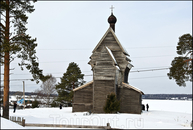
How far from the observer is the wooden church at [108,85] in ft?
115

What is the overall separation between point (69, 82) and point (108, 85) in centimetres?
2102

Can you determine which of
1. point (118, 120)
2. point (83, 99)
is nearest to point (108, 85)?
point (83, 99)

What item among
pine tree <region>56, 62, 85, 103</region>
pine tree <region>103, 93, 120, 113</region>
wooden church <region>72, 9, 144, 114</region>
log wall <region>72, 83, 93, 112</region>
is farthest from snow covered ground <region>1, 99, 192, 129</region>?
pine tree <region>56, 62, 85, 103</region>

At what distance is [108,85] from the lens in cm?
3500

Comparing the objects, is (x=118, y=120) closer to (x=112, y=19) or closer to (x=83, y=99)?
(x=83, y=99)

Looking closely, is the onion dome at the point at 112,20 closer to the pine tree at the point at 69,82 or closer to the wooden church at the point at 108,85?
the wooden church at the point at 108,85

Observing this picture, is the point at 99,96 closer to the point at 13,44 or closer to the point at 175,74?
the point at 175,74

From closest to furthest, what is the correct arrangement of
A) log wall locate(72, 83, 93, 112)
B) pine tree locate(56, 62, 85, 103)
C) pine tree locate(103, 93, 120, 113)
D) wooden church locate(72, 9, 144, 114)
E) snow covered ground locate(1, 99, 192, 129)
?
1. snow covered ground locate(1, 99, 192, 129)
2. pine tree locate(103, 93, 120, 113)
3. wooden church locate(72, 9, 144, 114)
4. log wall locate(72, 83, 93, 112)
5. pine tree locate(56, 62, 85, 103)

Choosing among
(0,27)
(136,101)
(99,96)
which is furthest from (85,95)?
(0,27)

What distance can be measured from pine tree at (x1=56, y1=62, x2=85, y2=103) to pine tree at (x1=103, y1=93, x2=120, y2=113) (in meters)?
20.8

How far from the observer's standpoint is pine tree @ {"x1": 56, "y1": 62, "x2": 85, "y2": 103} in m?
54.2

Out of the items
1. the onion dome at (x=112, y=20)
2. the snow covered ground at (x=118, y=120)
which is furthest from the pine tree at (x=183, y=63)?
the onion dome at (x=112, y=20)

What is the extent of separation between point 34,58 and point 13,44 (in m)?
3.06

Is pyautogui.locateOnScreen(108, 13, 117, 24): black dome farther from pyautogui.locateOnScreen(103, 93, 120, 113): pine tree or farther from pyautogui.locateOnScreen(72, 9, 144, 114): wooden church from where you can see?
pyautogui.locateOnScreen(103, 93, 120, 113): pine tree
